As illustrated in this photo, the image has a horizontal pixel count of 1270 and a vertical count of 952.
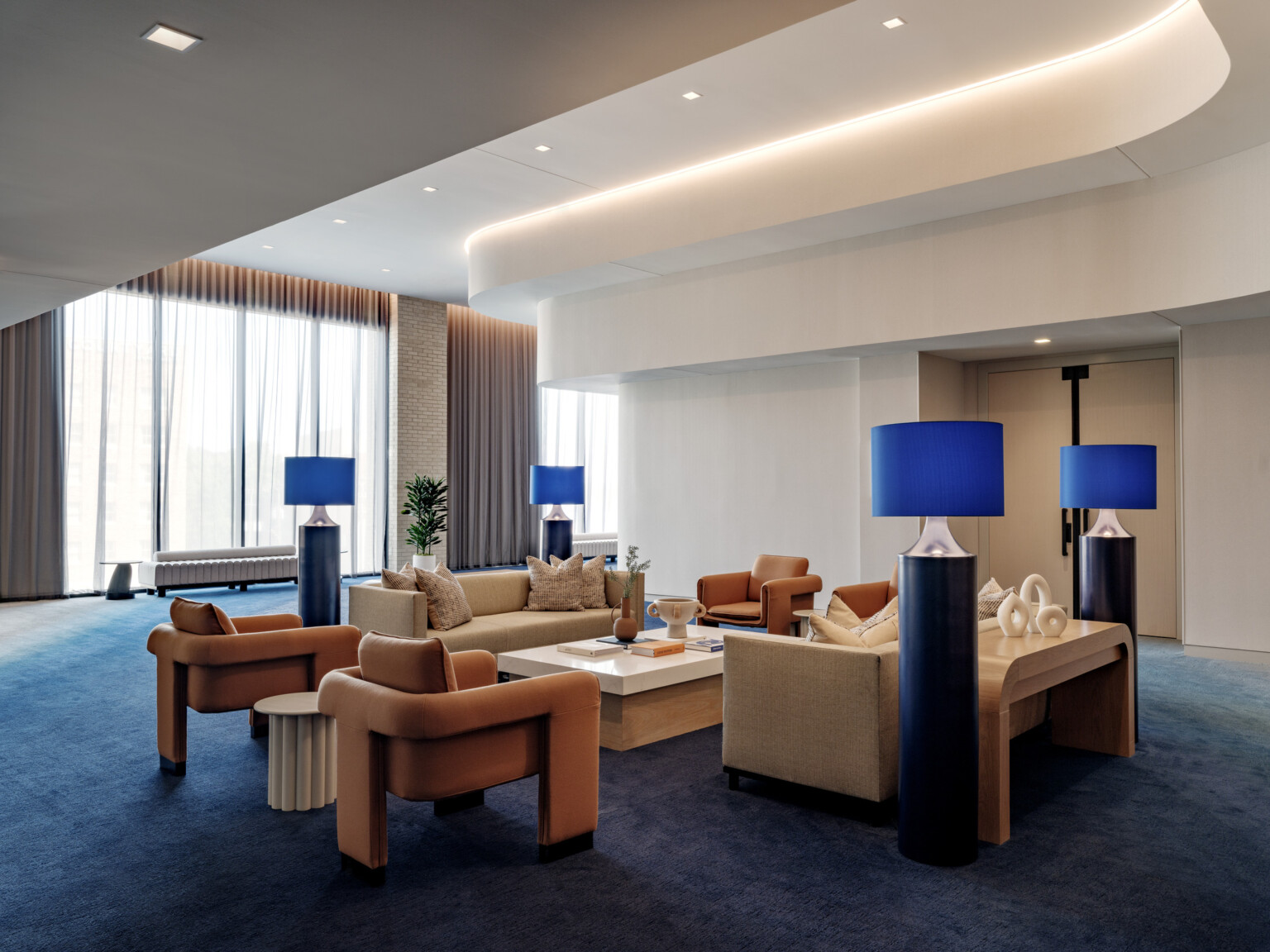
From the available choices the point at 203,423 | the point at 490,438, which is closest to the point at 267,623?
the point at 203,423

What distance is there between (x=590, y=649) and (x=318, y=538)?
7.47 ft

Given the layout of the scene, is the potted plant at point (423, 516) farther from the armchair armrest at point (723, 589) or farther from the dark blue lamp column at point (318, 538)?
the dark blue lamp column at point (318, 538)

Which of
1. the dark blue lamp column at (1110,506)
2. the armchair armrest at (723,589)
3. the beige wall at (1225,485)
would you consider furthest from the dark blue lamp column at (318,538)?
the beige wall at (1225,485)

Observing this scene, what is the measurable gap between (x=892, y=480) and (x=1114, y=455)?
2.07 m

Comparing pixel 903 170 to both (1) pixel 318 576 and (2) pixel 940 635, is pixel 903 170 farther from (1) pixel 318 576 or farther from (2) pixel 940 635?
(1) pixel 318 576

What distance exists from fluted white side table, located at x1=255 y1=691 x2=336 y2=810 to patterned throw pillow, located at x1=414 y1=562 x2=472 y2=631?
2043mm

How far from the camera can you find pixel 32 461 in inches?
393

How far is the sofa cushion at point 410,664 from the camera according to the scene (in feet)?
9.70

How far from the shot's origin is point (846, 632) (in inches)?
149

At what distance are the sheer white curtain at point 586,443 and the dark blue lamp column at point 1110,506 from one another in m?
10.9

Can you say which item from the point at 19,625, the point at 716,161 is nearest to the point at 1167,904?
the point at 716,161

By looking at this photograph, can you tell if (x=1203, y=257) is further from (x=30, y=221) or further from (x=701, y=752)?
(x=30, y=221)

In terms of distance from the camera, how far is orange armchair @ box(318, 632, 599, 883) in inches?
115

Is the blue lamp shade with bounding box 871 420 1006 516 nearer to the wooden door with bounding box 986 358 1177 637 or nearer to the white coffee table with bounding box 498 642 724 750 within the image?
the white coffee table with bounding box 498 642 724 750
